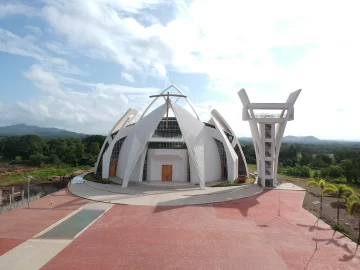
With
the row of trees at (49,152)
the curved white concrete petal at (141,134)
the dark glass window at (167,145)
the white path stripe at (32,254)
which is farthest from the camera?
the row of trees at (49,152)

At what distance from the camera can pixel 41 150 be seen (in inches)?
2271

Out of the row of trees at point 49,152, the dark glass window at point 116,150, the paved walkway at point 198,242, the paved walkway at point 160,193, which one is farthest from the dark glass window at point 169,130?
the row of trees at point 49,152

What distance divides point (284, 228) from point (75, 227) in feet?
42.4

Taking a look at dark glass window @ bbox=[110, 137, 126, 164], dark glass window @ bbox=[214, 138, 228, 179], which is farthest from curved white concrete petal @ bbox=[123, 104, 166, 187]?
dark glass window @ bbox=[214, 138, 228, 179]

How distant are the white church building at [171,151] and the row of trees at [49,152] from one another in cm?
1805

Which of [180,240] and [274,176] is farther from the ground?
[274,176]

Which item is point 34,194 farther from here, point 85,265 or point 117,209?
point 85,265

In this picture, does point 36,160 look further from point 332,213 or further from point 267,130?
point 332,213

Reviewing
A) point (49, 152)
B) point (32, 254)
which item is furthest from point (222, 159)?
point (49, 152)

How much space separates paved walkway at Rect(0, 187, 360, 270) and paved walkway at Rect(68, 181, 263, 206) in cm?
209

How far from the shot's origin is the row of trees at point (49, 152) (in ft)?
162

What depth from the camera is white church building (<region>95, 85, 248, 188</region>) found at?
2857 cm

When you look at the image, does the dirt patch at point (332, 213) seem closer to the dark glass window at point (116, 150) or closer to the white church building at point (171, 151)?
the white church building at point (171, 151)

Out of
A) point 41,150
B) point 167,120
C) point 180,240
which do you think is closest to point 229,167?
point 167,120
